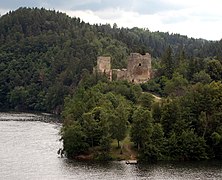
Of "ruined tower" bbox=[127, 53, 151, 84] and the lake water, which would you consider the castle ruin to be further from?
the lake water

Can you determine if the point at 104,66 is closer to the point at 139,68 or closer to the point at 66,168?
the point at 139,68

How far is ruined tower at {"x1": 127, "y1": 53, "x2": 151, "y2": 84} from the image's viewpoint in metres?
137

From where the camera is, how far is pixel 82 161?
9244 centimetres

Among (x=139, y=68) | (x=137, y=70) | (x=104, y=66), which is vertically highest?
(x=104, y=66)

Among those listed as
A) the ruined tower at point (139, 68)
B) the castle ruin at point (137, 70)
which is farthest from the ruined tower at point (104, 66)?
the ruined tower at point (139, 68)

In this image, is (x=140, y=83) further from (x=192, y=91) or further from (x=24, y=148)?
(x=24, y=148)

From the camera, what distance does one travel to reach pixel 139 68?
13775 centimetres

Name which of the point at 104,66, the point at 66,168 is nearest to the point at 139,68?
the point at 104,66

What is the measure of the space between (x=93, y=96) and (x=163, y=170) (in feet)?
118

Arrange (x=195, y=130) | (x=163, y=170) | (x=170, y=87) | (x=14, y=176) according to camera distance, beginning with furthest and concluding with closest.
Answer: (x=170, y=87), (x=195, y=130), (x=163, y=170), (x=14, y=176)

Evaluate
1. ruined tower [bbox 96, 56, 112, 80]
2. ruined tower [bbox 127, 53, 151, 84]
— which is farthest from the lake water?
ruined tower [bbox 96, 56, 112, 80]

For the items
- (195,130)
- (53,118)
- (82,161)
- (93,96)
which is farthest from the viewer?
(53,118)

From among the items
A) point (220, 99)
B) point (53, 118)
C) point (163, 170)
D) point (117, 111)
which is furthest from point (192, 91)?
point (53, 118)

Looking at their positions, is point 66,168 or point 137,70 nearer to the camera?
point 66,168
